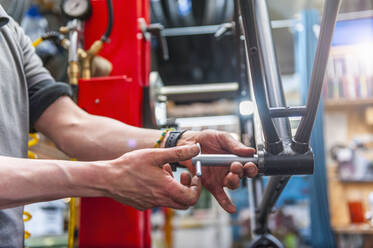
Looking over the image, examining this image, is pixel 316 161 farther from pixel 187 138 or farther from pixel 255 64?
pixel 255 64

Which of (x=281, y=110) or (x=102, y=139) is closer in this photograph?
(x=281, y=110)

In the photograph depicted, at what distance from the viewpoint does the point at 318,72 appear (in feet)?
1.69

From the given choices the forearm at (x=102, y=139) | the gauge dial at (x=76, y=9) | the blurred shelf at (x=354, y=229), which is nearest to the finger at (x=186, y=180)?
the forearm at (x=102, y=139)

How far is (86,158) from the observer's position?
97 cm

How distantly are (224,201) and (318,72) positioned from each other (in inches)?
12.2

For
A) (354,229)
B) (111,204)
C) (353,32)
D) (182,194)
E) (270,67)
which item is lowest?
(354,229)

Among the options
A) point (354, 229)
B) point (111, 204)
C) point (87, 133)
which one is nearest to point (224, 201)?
point (87, 133)

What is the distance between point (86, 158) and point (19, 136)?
0.58 feet

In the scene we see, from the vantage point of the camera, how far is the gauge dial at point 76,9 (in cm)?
125

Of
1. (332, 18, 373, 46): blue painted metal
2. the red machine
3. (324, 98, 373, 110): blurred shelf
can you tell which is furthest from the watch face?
(324, 98, 373, 110): blurred shelf

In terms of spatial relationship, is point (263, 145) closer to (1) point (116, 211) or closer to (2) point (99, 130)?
(2) point (99, 130)

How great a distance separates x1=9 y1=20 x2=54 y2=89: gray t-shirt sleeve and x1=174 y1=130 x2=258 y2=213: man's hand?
0.45 meters

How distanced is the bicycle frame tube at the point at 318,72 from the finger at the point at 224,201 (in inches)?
7.1

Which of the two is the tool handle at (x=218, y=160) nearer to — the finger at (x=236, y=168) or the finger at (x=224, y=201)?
the finger at (x=236, y=168)
